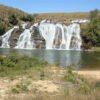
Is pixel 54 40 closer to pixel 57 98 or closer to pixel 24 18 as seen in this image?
pixel 24 18

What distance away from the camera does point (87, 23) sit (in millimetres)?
84625

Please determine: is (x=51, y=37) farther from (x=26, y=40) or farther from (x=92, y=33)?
(x=92, y=33)

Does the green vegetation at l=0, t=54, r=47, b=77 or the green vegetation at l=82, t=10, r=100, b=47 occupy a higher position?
the green vegetation at l=82, t=10, r=100, b=47

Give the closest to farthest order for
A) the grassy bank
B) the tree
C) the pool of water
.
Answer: the grassy bank, the pool of water, the tree

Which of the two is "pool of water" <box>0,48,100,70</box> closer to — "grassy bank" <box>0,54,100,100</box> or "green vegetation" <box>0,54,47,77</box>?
"green vegetation" <box>0,54,47,77</box>

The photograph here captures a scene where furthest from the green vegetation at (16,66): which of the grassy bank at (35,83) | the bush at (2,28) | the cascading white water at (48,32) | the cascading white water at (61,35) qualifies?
the bush at (2,28)

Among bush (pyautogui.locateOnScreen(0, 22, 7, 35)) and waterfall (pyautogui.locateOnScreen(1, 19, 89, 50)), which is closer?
waterfall (pyautogui.locateOnScreen(1, 19, 89, 50))

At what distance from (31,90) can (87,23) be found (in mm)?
69118

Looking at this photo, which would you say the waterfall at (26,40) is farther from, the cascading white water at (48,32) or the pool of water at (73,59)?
the pool of water at (73,59)

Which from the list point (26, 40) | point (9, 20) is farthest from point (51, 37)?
point (9, 20)

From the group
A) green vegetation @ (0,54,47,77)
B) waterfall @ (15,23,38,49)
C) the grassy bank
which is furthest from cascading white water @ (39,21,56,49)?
the grassy bank

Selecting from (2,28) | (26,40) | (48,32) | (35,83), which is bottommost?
(35,83)

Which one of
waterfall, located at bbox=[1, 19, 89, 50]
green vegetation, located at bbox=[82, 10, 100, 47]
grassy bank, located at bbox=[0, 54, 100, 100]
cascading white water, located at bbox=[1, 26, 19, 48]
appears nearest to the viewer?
grassy bank, located at bbox=[0, 54, 100, 100]

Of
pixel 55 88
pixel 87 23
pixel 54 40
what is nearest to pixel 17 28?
pixel 54 40
